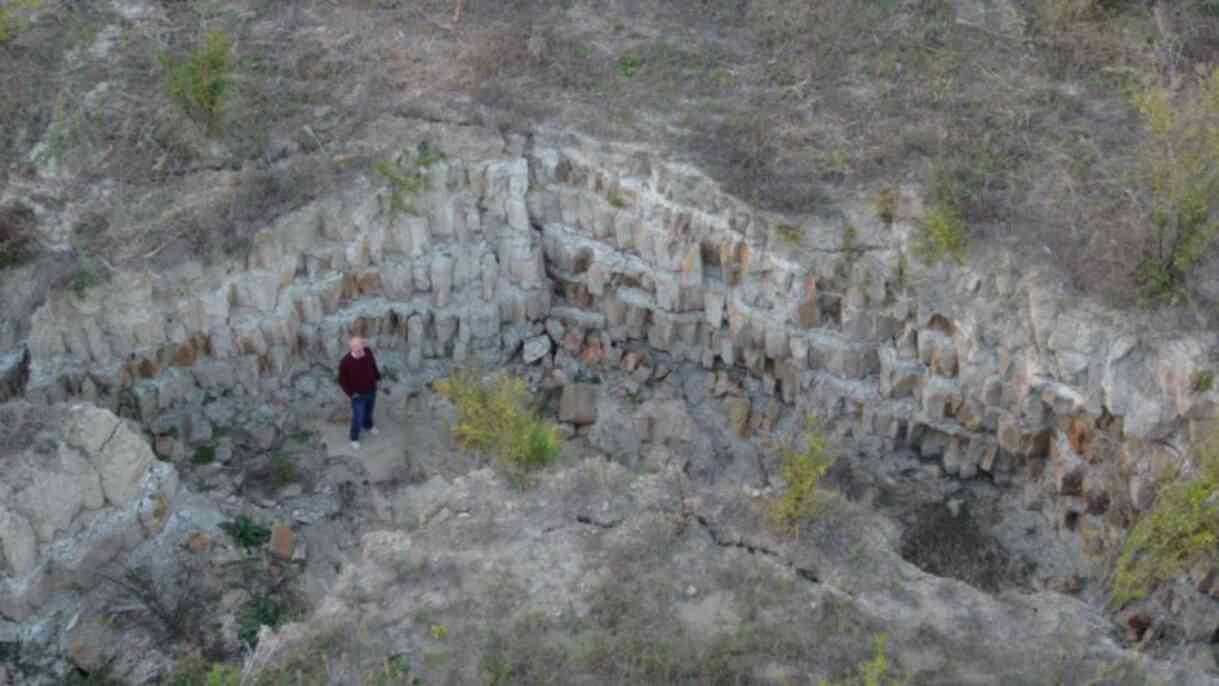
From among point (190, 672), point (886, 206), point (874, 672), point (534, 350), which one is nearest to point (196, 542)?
point (190, 672)

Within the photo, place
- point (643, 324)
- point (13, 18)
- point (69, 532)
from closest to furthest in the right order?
point (69, 532) → point (643, 324) → point (13, 18)

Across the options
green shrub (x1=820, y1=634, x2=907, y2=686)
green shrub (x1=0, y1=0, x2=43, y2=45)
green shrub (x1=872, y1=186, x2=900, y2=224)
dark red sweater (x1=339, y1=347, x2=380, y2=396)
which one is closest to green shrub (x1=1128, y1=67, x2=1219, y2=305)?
green shrub (x1=872, y1=186, x2=900, y2=224)

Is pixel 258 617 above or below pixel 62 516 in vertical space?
below

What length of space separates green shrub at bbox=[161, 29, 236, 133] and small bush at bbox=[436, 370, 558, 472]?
3791mm

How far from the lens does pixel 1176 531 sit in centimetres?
903

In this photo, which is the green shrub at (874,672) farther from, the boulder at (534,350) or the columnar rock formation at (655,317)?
the boulder at (534,350)

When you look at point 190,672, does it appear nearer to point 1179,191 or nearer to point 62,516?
point 62,516

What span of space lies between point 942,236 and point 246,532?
637 centimetres

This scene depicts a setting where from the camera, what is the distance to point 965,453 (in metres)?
11.6

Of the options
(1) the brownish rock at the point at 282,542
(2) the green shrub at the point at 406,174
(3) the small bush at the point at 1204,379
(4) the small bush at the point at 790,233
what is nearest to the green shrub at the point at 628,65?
(2) the green shrub at the point at 406,174

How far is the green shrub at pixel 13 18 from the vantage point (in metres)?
12.8

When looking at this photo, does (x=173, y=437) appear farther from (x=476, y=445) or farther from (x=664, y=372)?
(x=664, y=372)

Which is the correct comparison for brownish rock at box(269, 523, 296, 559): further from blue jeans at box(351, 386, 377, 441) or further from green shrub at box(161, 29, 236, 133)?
green shrub at box(161, 29, 236, 133)

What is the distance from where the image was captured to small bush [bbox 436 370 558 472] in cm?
958
